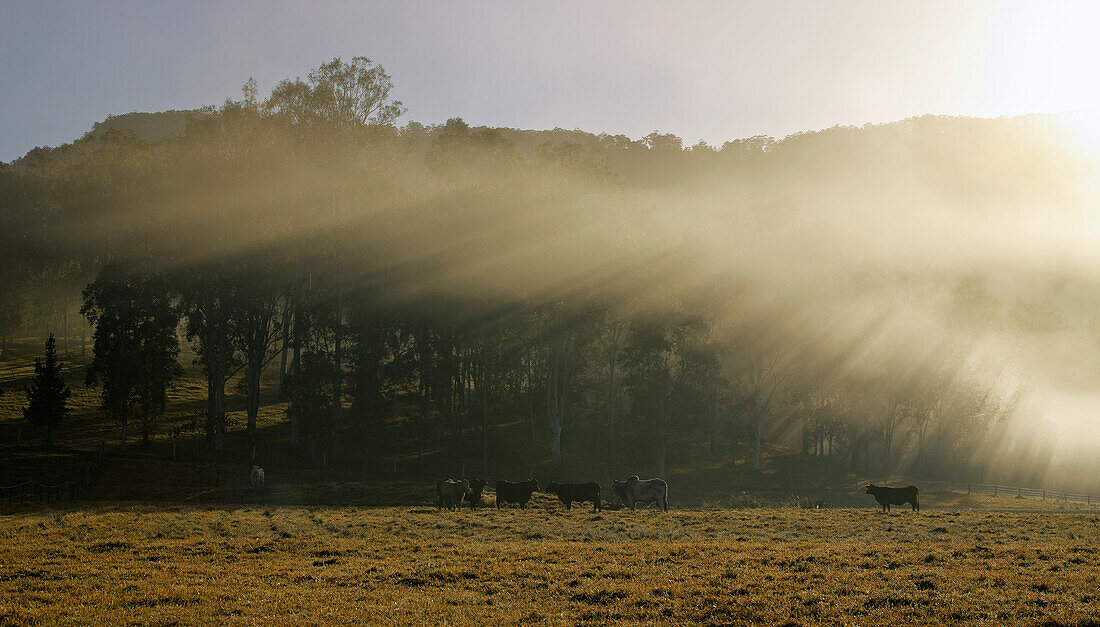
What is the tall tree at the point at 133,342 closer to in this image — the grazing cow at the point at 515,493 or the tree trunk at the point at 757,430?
the grazing cow at the point at 515,493

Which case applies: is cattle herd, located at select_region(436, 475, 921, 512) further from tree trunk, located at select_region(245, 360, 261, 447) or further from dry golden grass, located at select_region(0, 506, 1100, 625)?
tree trunk, located at select_region(245, 360, 261, 447)

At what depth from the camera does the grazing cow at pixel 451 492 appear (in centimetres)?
3739

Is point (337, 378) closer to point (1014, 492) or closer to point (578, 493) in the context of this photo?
point (578, 493)

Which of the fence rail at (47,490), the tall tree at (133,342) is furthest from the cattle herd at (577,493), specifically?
the tall tree at (133,342)

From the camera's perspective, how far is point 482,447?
66.6 metres

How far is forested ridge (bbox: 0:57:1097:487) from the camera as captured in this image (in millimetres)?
57156

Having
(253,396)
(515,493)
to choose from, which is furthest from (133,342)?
(515,493)

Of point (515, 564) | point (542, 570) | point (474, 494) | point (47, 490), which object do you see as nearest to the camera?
point (542, 570)

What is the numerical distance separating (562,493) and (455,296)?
A: 30.5m

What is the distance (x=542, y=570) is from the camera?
19.5m

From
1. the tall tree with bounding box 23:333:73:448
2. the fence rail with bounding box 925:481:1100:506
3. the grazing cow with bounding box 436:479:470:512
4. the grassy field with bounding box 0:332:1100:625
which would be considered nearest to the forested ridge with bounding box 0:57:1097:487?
the tall tree with bounding box 23:333:73:448

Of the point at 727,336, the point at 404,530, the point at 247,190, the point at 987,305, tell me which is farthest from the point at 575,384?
the point at 987,305

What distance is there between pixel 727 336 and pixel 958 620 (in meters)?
66.3

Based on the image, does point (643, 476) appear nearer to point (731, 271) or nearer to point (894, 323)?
point (731, 271)
